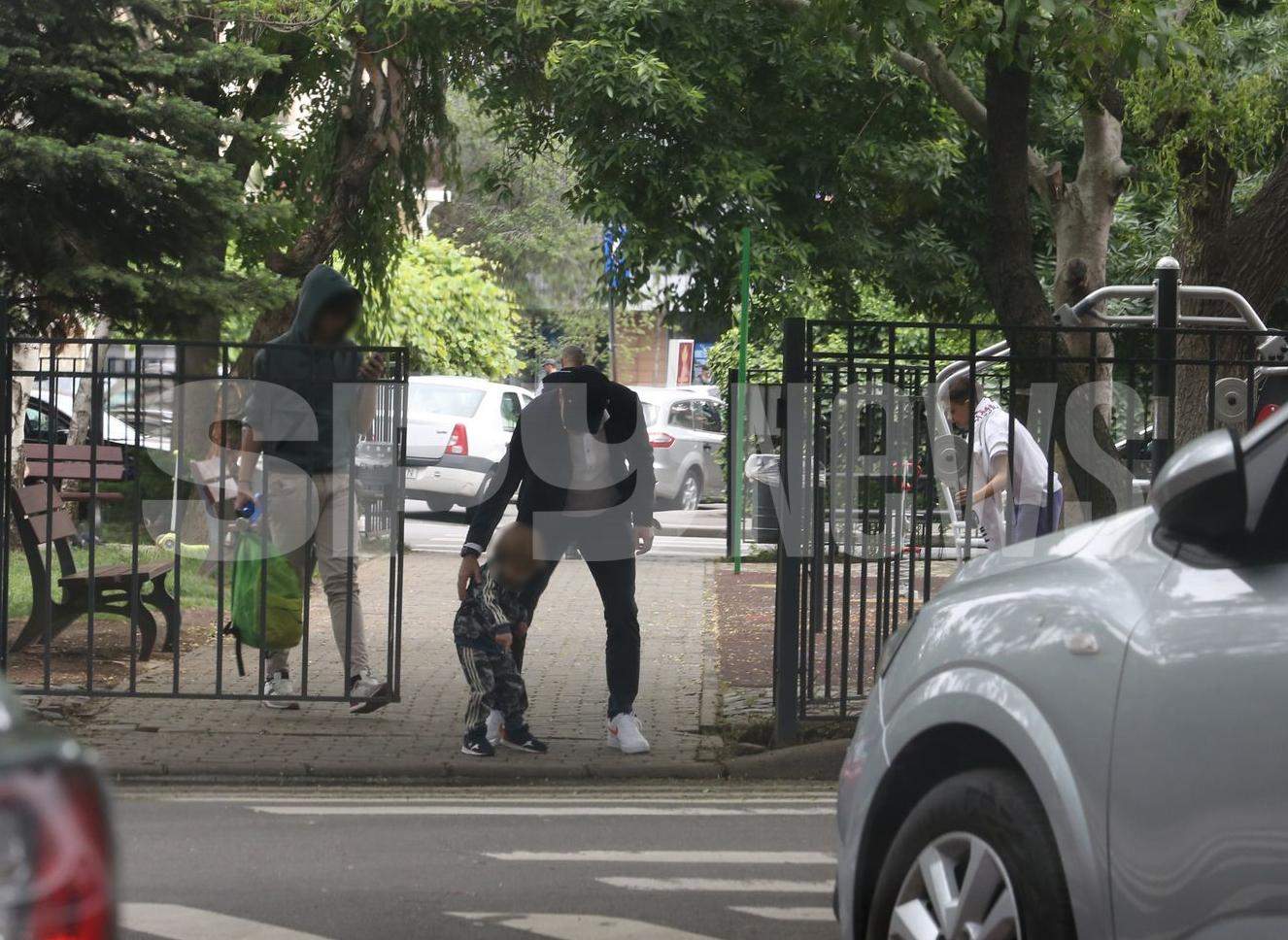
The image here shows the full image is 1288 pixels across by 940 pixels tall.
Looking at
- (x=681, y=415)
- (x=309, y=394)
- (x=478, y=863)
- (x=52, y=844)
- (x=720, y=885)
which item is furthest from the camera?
(x=681, y=415)

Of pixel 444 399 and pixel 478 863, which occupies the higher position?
pixel 444 399

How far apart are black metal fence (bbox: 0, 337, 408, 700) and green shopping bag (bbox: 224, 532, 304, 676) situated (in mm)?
45

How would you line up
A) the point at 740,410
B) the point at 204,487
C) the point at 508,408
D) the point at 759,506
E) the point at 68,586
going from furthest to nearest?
the point at 508,408, the point at 759,506, the point at 740,410, the point at 204,487, the point at 68,586

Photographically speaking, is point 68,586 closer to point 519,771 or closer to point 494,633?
point 494,633

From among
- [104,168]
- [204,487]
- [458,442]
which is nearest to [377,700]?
[204,487]

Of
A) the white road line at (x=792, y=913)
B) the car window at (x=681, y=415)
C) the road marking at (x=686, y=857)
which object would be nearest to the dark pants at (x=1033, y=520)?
the road marking at (x=686, y=857)

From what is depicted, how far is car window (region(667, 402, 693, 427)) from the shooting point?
25812mm

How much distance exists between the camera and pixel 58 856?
1870mm

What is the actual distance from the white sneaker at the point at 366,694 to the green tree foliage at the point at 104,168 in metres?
2.99

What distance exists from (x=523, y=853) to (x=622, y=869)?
0.40 meters

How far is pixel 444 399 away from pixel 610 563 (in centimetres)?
1612

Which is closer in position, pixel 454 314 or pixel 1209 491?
pixel 1209 491

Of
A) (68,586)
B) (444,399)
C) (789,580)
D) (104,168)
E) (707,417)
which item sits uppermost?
(104,168)

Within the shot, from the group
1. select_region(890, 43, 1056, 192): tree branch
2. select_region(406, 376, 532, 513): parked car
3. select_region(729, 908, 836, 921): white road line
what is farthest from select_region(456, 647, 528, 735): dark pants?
select_region(406, 376, 532, 513): parked car
